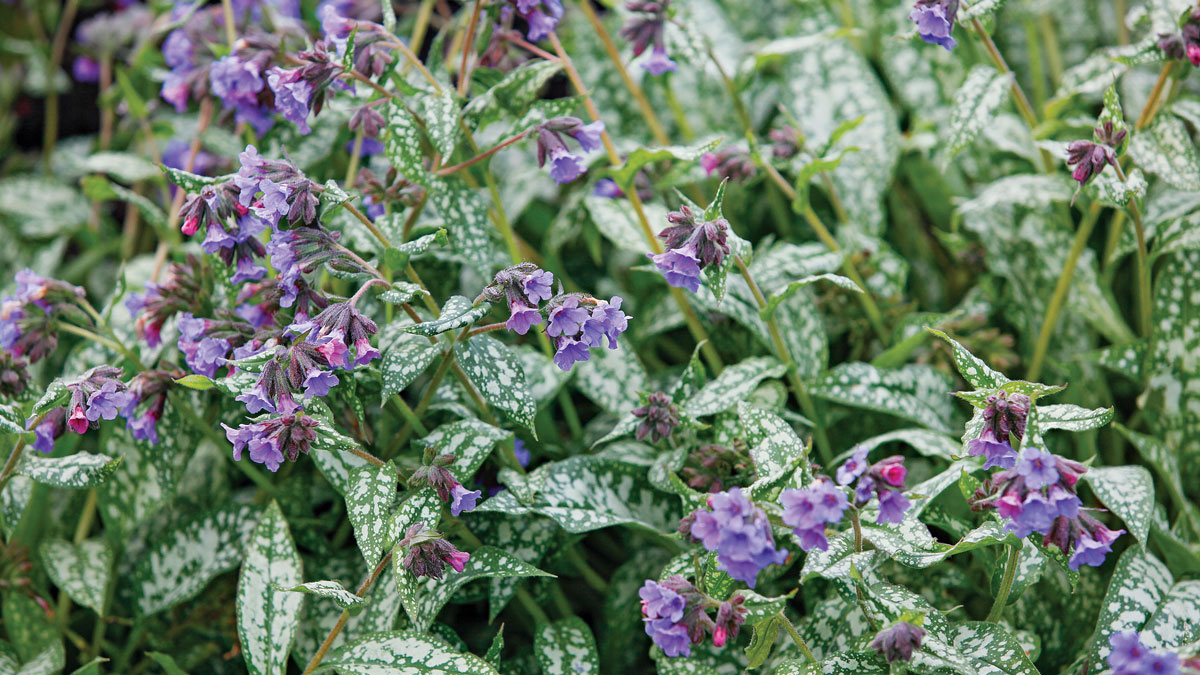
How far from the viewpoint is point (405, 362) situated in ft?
3.64

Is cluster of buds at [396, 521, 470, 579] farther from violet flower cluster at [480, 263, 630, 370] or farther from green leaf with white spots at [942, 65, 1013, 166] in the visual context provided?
green leaf with white spots at [942, 65, 1013, 166]

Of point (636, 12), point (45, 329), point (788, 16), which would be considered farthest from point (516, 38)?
point (788, 16)

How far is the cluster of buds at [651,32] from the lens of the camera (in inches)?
54.8

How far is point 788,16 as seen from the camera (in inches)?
81.7

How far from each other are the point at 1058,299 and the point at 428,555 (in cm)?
100

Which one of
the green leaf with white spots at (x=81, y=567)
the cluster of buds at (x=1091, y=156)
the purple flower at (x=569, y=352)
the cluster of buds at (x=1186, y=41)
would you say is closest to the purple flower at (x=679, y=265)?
the purple flower at (x=569, y=352)

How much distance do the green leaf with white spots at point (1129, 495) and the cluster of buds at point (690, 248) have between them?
51 centimetres

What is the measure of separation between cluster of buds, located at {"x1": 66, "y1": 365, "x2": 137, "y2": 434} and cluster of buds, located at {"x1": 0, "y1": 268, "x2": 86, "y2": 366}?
184 mm

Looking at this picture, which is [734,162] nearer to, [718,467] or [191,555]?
[718,467]

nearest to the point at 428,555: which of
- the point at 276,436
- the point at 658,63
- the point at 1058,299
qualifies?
the point at 276,436

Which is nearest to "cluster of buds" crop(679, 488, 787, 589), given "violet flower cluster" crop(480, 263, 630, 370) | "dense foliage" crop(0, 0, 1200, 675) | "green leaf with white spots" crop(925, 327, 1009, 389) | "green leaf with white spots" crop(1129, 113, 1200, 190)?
"dense foliage" crop(0, 0, 1200, 675)

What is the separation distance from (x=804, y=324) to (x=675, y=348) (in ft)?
0.89

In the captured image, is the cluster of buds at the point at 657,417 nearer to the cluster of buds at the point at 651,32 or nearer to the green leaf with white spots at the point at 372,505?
the green leaf with white spots at the point at 372,505

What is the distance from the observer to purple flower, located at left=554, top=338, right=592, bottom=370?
39.8 inches
